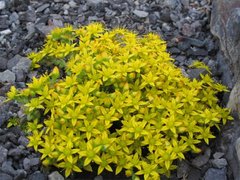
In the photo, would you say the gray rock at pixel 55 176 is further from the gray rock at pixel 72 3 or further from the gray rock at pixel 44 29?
the gray rock at pixel 72 3

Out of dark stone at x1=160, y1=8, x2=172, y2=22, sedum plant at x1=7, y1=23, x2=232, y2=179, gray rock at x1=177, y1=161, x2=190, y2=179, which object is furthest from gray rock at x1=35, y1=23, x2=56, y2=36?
gray rock at x1=177, y1=161, x2=190, y2=179

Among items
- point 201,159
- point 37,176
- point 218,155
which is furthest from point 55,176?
point 218,155

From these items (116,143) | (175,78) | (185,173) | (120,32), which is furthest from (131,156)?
(120,32)

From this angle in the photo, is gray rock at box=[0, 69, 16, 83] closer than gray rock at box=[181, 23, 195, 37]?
Yes

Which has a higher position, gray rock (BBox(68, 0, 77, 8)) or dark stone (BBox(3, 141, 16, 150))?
gray rock (BBox(68, 0, 77, 8))

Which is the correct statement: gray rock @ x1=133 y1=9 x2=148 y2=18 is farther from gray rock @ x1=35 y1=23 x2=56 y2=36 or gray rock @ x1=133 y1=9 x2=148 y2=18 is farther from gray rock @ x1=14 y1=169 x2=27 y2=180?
gray rock @ x1=14 y1=169 x2=27 y2=180

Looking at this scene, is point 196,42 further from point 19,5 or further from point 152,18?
point 19,5
